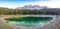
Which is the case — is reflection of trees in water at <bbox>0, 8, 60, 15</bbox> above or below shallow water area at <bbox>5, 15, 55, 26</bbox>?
above

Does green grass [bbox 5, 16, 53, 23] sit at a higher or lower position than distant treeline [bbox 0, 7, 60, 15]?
lower

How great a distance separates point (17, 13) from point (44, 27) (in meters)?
0.31

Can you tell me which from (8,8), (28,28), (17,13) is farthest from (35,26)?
(8,8)

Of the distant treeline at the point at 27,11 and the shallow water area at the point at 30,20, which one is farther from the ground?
the distant treeline at the point at 27,11

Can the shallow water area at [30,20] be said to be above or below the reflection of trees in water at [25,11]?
below

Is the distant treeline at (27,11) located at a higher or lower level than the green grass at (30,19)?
higher

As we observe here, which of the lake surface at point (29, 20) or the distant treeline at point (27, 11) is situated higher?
the distant treeline at point (27, 11)

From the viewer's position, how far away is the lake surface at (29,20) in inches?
29.5

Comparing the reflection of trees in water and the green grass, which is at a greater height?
the reflection of trees in water

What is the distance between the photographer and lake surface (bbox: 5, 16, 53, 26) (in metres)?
0.75

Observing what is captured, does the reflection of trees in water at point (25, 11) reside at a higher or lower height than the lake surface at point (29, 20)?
higher

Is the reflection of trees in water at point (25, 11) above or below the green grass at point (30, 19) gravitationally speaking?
above

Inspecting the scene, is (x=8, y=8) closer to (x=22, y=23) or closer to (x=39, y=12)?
(x=22, y=23)

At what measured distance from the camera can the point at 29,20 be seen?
0.76 meters
